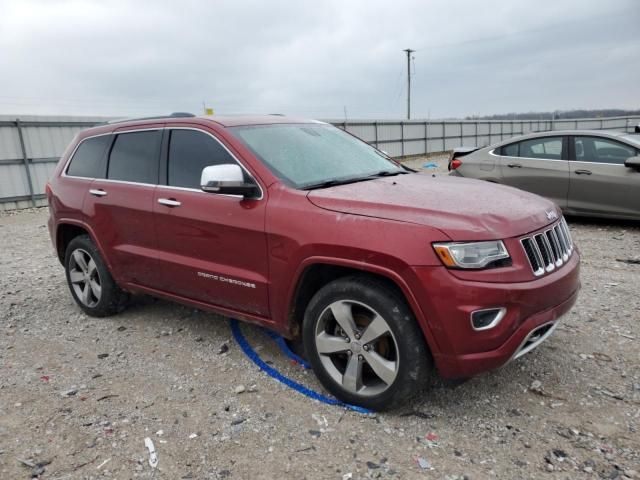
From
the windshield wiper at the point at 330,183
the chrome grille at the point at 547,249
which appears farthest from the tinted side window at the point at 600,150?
the windshield wiper at the point at 330,183

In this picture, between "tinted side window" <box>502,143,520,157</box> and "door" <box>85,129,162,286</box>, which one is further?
"tinted side window" <box>502,143,520,157</box>

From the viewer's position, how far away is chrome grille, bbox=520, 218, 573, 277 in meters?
2.74

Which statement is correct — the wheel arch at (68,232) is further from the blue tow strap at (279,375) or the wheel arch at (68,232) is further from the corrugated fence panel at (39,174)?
the corrugated fence panel at (39,174)

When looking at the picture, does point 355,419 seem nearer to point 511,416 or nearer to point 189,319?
point 511,416

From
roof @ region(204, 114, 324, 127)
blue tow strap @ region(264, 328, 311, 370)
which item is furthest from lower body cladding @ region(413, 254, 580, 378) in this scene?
roof @ region(204, 114, 324, 127)

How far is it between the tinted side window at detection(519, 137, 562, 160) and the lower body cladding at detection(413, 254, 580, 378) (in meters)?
5.60

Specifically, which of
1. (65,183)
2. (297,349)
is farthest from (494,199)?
(65,183)

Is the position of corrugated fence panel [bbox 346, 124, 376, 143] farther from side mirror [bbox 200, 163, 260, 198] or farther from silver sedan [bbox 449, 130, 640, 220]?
side mirror [bbox 200, 163, 260, 198]

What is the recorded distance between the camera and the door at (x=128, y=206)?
3.97m

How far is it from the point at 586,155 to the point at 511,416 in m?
5.68

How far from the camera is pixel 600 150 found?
286 inches

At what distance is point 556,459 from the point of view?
255cm

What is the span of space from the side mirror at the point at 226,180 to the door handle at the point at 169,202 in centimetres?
55

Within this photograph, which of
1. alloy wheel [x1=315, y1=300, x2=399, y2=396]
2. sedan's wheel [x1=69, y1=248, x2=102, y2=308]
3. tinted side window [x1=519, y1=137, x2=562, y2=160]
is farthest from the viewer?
tinted side window [x1=519, y1=137, x2=562, y2=160]
